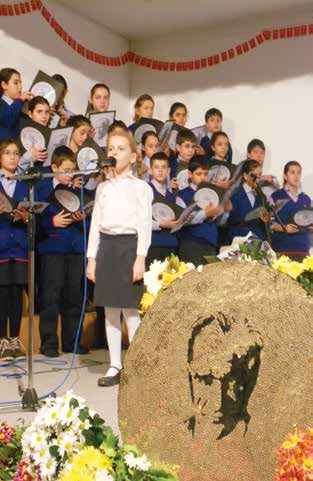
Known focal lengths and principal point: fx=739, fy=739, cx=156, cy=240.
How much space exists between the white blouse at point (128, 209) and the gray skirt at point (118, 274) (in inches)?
2.3

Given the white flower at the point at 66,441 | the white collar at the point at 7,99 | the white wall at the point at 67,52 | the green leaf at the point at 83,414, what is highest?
the white wall at the point at 67,52

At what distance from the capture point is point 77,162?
500 cm

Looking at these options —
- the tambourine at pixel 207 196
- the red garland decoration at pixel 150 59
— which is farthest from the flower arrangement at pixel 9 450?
the red garland decoration at pixel 150 59

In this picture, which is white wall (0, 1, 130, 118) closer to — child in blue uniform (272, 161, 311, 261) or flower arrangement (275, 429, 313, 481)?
child in blue uniform (272, 161, 311, 261)

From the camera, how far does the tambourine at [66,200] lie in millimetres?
4984

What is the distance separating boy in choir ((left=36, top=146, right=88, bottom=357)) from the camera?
4.98 meters

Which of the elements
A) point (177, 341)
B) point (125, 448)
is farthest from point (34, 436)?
point (177, 341)

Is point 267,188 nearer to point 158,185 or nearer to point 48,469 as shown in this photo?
point 158,185

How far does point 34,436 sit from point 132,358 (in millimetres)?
336

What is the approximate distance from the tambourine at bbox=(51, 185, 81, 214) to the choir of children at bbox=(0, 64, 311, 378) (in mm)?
17

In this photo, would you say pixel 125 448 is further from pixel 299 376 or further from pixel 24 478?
pixel 299 376

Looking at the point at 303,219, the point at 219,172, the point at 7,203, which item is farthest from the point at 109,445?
the point at 303,219

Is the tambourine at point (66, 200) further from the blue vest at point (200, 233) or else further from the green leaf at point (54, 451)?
the green leaf at point (54, 451)

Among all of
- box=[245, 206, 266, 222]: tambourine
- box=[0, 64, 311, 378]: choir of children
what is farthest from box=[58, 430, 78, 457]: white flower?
box=[245, 206, 266, 222]: tambourine
